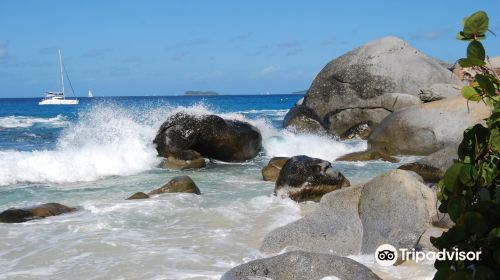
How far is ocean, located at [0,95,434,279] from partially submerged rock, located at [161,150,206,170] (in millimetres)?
341

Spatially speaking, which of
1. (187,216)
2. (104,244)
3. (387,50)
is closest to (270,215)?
(187,216)

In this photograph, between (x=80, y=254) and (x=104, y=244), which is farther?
(x=104, y=244)

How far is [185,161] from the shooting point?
13.7 m

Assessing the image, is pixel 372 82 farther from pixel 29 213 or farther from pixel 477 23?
pixel 477 23

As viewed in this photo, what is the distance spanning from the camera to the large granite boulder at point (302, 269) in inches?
170

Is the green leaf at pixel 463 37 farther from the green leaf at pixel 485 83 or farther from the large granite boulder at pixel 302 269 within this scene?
the large granite boulder at pixel 302 269

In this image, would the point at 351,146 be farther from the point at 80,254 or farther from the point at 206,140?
the point at 80,254

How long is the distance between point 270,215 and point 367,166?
597cm

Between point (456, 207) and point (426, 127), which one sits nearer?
point (456, 207)

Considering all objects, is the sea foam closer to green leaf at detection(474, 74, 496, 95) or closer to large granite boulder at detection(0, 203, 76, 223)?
large granite boulder at detection(0, 203, 76, 223)

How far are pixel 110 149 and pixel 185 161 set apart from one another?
2.29 m

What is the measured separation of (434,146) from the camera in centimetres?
1420

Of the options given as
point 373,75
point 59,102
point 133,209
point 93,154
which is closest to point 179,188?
point 133,209

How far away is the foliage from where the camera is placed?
1500 mm
